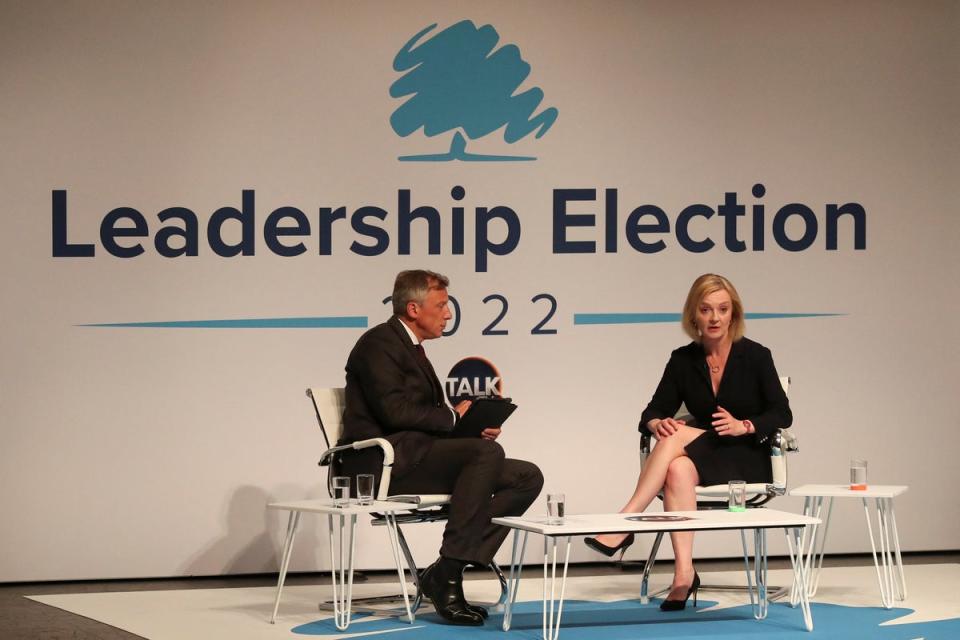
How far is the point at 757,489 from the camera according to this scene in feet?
17.5

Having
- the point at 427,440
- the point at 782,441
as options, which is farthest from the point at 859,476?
the point at 427,440

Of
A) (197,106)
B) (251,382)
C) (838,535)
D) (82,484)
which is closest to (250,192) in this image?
(197,106)

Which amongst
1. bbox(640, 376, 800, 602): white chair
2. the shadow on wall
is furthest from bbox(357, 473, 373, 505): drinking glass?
the shadow on wall

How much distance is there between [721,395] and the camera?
5.55 meters

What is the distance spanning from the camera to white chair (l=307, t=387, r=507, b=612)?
4.96 m

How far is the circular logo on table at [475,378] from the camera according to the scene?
647 centimetres

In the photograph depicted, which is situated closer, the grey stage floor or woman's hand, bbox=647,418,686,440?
the grey stage floor

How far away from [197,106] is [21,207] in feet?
2.97

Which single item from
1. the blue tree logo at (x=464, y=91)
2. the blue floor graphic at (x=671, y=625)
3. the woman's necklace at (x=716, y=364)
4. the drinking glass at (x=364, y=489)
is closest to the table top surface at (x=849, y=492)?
the blue floor graphic at (x=671, y=625)

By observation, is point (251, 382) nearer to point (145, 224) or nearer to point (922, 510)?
point (145, 224)

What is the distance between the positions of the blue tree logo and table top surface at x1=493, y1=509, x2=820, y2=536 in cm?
236

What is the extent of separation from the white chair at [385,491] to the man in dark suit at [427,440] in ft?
0.20

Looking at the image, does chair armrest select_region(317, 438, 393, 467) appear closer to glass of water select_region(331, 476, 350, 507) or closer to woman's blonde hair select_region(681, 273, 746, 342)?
glass of water select_region(331, 476, 350, 507)

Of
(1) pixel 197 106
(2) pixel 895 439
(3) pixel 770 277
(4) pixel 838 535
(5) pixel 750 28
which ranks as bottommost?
(4) pixel 838 535
